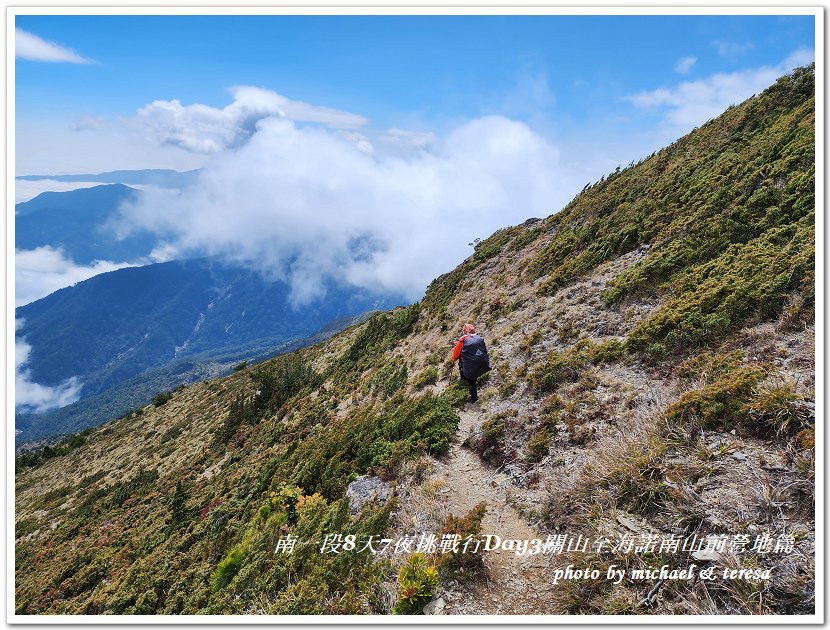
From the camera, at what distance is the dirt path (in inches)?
233

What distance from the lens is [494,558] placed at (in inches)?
264

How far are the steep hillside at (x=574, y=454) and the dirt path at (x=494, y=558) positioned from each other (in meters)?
0.04

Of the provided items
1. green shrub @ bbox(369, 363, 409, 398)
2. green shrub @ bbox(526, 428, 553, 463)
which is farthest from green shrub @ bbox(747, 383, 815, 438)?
green shrub @ bbox(369, 363, 409, 398)

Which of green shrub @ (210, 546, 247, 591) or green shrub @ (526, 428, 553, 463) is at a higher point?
green shrub @ (526, 428, 553, 463)

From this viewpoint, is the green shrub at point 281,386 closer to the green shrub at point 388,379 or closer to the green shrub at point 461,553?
the green shrub at point 388,379

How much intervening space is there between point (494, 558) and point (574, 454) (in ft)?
10.0

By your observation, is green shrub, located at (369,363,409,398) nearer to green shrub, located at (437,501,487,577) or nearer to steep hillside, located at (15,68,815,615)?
steep hillside, located at (15,68,815,615)

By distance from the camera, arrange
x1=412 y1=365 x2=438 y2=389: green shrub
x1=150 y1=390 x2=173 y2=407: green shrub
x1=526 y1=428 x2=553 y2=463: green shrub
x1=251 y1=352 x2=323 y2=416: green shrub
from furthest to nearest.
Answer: x1=150 y1=390 x2=173 y2=407: green shrub, x1=251 y1=352 x2=323 y2=416: green shrub, x1=412 y1=365 x2=438 y2=389: green shrub, x1=526 y1=428 x2=553 y2=463: green shrub

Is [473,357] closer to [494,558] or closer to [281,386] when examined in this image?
[494,558]

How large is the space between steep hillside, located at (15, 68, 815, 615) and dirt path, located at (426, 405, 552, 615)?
4 centimetres

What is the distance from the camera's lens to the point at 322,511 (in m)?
10.1

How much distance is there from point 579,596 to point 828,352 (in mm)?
5749
